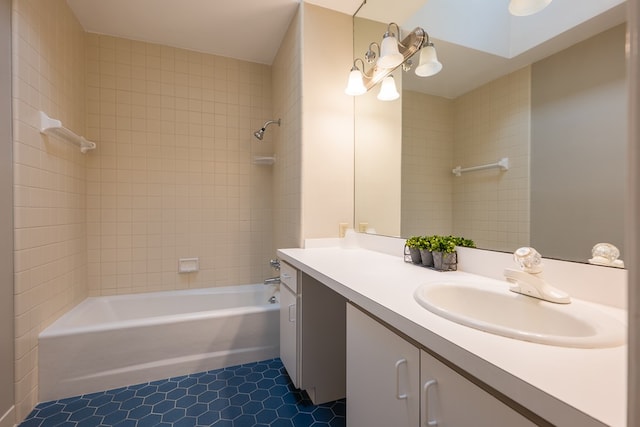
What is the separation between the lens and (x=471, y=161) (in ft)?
4.06

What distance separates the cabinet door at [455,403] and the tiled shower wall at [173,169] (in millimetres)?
2198

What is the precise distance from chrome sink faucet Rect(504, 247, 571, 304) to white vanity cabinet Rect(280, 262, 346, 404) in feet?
2.89

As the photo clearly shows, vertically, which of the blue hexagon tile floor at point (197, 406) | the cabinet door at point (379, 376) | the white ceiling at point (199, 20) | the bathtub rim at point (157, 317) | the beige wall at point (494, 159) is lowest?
the blue hexagon tile floor at point (197, 406)

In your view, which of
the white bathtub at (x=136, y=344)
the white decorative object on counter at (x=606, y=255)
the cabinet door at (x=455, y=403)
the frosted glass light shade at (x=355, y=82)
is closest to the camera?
the cabinet door at (x=455, y=403)

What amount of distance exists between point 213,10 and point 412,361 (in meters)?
2.38

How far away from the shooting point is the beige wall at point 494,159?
1.03 metres

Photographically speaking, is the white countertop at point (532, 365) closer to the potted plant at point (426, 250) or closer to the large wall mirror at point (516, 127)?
the large wall mirror at point (516, 127)

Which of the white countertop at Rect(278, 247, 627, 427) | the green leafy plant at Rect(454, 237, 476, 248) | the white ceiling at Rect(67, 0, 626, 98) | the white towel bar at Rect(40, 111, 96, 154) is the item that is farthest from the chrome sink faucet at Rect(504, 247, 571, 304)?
the white towel bar at Rect(40, 111, 96, 154)

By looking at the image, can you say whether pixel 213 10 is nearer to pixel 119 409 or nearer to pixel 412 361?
pixel 412 361

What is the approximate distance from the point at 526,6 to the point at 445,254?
0.94m

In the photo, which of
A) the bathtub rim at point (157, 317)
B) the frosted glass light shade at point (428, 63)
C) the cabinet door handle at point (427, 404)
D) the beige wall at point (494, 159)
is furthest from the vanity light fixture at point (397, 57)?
the bathtub rim at point (157, 317)

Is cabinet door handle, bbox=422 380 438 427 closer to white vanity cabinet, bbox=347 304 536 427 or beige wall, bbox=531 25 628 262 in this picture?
white vanity cabinet, bbox=347 304 536 427

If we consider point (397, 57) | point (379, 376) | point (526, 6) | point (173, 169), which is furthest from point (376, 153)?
point (173, 169)

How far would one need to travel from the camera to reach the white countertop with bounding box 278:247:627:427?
1.23 feet
